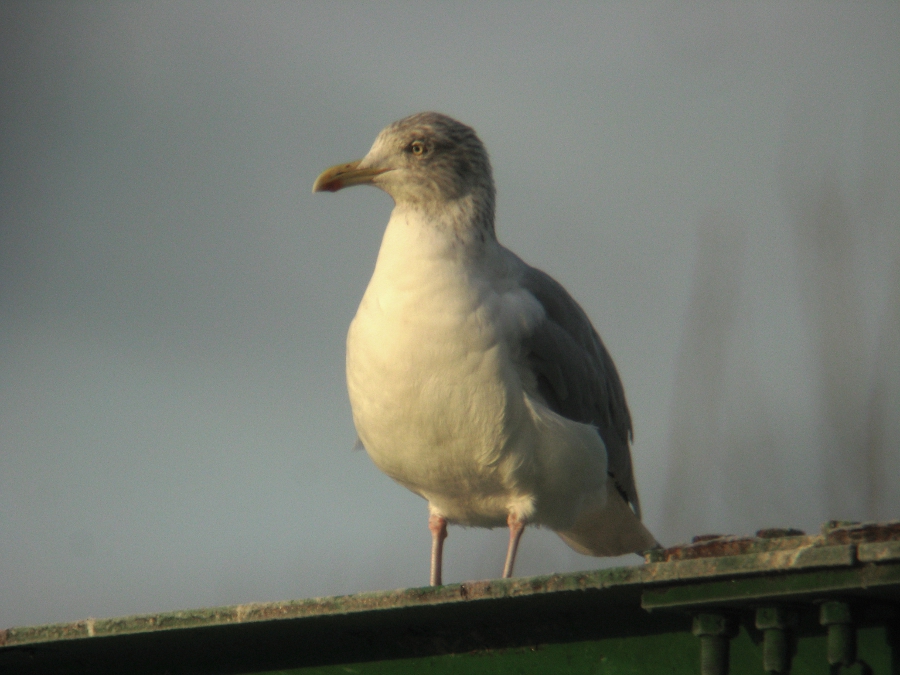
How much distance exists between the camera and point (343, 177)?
6625 millimetres

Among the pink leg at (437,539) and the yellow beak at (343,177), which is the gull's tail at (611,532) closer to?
the pink leg at (437,539)

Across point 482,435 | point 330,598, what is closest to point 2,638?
point 330,598

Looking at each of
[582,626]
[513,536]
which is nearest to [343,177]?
[513,536]

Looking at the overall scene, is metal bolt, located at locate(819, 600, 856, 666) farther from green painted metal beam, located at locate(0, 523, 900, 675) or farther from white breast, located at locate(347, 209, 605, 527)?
white breast, located at locate(347, 209, 605, 527)

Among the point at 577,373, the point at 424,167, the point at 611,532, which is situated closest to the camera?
the point at 577,373

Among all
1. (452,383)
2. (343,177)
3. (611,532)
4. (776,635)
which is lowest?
(611,532)

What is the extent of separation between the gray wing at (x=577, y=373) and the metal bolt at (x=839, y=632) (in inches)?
121

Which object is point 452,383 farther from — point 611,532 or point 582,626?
point 582,626

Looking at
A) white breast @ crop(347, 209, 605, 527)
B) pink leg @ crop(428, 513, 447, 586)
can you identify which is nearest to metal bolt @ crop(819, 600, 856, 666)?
white breast @ crop(347, 209, 605, 527)

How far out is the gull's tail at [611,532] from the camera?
6.90 meters

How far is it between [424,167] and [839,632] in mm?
4085

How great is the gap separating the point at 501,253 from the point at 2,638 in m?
3.13

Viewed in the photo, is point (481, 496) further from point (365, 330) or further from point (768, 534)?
point (768, 534)

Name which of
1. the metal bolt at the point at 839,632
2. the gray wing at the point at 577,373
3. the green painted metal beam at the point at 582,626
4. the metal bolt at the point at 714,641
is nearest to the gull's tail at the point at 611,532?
the gray wing at the point at 577,373
